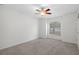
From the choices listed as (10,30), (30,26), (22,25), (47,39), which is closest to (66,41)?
(47,39)

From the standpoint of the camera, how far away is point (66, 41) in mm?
1800

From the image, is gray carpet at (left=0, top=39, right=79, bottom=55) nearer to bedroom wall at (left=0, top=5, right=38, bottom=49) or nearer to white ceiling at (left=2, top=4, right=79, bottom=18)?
bedroom wall at (left=0, top=5, right=38, bottom=49)

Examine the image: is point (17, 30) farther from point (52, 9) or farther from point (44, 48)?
point (52, 9)

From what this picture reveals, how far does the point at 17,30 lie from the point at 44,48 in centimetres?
95

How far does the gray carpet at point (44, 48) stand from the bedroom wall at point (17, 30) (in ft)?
0.56

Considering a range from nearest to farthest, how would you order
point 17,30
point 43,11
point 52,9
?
1. point 52,9
2. point 43,11
3. point 17,30

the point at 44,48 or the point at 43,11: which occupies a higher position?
the point at 43,11

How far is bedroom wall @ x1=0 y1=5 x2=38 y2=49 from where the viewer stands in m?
2.03

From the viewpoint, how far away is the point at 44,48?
6.02 ft

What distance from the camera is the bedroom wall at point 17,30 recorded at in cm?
203

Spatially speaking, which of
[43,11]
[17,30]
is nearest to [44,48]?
[43,11]

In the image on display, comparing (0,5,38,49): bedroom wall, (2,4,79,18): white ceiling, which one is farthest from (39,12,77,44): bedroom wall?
(0,5,38,49): bedroom wall

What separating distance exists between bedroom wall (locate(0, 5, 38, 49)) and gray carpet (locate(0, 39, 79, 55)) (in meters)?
0.17
